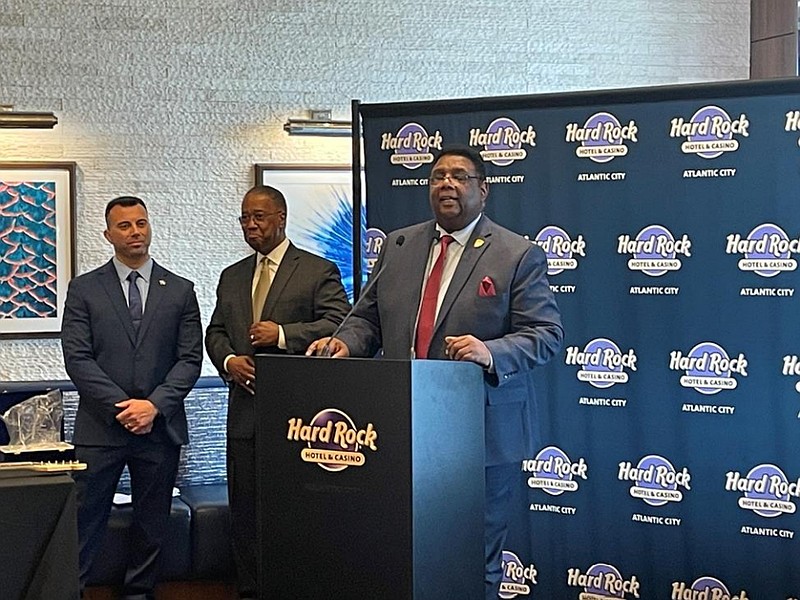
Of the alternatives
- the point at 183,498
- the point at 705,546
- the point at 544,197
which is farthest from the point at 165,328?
the point at 705,546

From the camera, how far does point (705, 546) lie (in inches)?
160

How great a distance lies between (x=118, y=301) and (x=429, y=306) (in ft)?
5.34

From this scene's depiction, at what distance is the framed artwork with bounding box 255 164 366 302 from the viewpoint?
229 inches

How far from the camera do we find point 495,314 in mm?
3328

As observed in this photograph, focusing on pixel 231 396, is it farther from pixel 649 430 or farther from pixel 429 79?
pixel 429 79

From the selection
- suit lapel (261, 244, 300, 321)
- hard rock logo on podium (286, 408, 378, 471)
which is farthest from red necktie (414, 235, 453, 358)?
suit lapel (261, 244, 300, 321)

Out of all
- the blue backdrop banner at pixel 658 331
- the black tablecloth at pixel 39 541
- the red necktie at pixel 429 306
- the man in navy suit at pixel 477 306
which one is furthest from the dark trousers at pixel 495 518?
the black tablecloth at pixel 39 541

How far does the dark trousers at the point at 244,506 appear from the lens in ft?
14.4

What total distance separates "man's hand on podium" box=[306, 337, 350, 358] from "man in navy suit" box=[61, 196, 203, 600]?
1.38 m

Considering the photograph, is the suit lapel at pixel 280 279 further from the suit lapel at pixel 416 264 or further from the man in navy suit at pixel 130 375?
the suit lapel at pixel 416 264

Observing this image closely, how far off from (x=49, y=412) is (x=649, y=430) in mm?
2191

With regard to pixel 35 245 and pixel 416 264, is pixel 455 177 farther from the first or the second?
pixel 35 245

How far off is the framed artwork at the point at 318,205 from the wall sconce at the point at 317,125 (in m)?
0.17

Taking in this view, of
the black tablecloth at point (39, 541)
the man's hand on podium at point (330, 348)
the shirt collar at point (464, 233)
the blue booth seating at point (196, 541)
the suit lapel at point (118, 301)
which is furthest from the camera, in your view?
the blue booth seating at point (196, 541)
